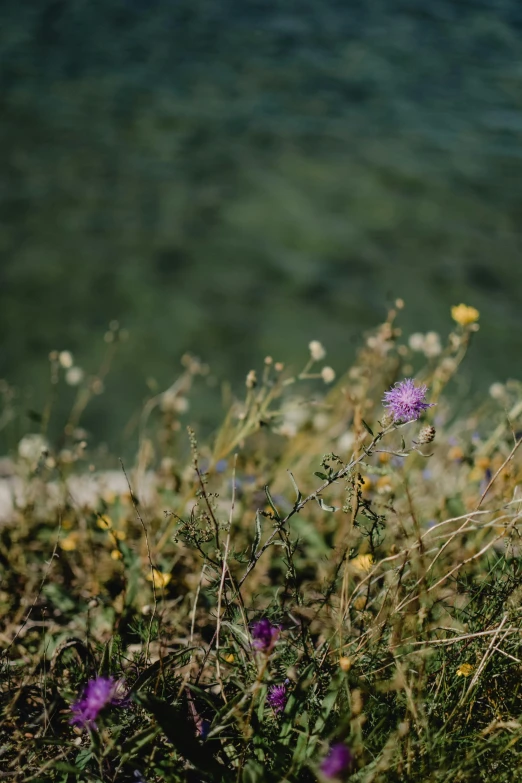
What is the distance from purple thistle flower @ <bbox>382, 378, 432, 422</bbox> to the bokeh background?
2.80 metres

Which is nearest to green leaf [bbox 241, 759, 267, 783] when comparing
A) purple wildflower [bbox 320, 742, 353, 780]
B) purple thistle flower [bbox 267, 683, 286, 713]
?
purple thistle flower [bbox 267, 683, 286, 713]

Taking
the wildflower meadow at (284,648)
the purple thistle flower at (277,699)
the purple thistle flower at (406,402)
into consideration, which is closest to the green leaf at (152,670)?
the wildflower meadow at (284,648)

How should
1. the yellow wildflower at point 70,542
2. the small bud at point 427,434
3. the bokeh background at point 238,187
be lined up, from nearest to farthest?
1. the small bud at point 427,434
2. the yellow wildflower at point 70,542
3. the bokeh background at point 238,187

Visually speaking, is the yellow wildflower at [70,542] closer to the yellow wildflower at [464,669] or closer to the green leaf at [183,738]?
the green leaf at [183,738]

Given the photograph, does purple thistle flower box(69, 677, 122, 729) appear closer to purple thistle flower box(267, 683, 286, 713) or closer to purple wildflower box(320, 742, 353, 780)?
purple thistle flower box(267, 683, 286, 713)

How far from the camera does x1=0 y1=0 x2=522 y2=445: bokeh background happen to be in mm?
4652

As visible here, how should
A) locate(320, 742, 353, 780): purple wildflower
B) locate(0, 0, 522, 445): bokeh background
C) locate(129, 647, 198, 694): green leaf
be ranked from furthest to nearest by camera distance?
1. locate(0, 0, 522, 445): bokeh background
2. locate(129, 647, 198, 694): green leaf
3. locate(320, 742, 353, 780): purple wildflower

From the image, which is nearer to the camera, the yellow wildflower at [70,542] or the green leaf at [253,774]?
the green leaf at [253,774]

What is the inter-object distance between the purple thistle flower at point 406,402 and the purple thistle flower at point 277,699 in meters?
0.66

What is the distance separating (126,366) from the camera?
4305 mm

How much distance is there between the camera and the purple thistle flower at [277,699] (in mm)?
1435

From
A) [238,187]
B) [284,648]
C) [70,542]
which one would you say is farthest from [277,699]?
[238,187]

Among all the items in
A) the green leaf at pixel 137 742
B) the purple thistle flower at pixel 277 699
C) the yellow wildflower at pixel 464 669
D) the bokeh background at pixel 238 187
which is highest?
the green leaf at pixel 137 742

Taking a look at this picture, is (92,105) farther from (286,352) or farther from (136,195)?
(286,352)
